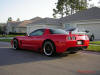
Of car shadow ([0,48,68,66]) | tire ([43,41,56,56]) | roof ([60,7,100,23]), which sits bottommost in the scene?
car shadow ([0,48,68,66])

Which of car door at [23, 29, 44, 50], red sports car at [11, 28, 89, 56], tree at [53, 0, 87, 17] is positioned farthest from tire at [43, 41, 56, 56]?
tree at [53, 0, 87, 17]

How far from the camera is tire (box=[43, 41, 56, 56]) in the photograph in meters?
6.92

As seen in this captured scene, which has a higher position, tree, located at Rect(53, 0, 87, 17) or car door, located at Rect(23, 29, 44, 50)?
tree, located at Rect(53, 0, 87, 17)

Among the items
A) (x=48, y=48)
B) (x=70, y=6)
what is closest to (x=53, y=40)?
(x=48, y=48)

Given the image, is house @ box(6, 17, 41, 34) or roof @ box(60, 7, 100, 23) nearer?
roof @ box(60, 7, 100, 23)

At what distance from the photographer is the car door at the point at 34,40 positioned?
7738 mm

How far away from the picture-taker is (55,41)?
22.3 feet

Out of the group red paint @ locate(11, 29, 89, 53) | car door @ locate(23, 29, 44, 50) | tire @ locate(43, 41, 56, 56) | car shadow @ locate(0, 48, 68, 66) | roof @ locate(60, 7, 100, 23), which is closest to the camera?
car shadow @ locate(0, 48, 68, 66)

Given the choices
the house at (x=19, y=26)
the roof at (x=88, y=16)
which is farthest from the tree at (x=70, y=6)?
the roof at (x=88, y=16)

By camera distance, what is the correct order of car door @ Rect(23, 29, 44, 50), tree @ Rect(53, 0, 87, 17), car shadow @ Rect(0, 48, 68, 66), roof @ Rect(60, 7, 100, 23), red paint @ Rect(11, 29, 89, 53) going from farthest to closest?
tree @ Rect(53, 0, 87, 17)
roof @ Rect(60, 7, 100, 23)
car door @ Rect(23, 29, 44, 50)
red paint @ Rect(11, 29, 89, 53)
car shadow @ Rect(0, 48, 68, 66)

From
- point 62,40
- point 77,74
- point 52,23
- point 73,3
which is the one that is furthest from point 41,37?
point 73,3

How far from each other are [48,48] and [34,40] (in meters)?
1.21

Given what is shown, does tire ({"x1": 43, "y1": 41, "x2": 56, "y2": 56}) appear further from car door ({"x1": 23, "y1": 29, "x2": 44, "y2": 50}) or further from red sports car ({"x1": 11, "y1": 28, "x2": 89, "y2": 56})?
car door ({"x1": 23, "y1": 29, "x2": 44, "y2": 50})

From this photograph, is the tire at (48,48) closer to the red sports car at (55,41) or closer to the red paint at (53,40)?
the red sports car at (55,41)
